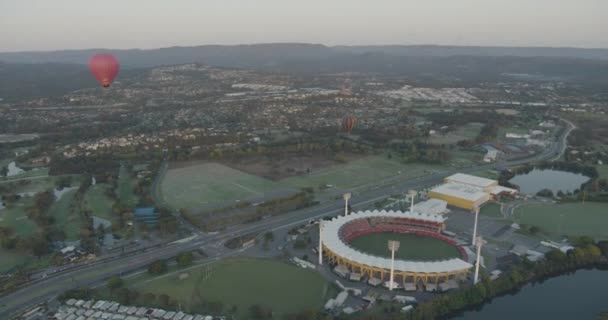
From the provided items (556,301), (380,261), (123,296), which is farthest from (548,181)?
(123,296)

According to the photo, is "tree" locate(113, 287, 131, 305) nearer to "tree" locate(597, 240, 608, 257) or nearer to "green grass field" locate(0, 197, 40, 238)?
"green grass field" locate(0, 197, 40, 238)

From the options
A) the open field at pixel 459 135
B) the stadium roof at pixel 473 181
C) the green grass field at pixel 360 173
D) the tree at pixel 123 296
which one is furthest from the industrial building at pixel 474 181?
the tree at pixel 123 296

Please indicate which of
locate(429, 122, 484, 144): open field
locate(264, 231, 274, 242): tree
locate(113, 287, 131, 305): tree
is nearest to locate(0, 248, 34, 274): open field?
locate(113, 287, 131, 305): tree

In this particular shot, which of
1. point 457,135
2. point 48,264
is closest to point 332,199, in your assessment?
point 48,264

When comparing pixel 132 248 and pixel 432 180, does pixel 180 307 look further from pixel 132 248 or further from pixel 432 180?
pixel 432 180

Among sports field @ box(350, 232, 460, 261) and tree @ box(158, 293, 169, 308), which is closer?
tree @ box(158, 293, 169, 308)

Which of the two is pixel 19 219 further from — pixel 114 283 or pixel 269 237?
pixel 269 237
